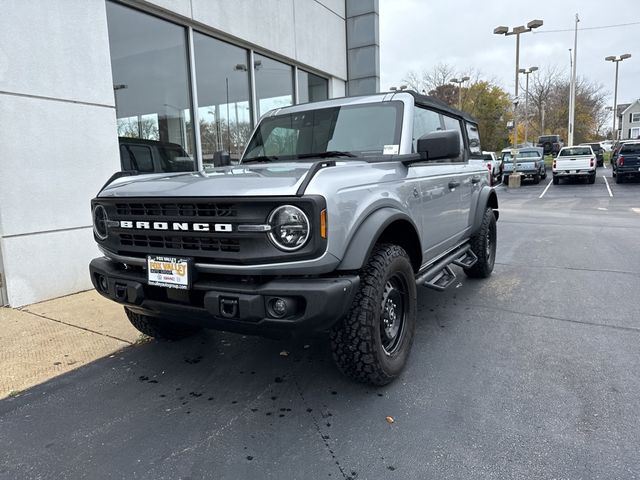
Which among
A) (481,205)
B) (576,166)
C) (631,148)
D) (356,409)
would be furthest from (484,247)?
(631,148)

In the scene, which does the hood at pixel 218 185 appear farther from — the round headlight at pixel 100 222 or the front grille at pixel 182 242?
the front grille at pixel 182 242

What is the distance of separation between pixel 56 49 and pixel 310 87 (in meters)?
6.48

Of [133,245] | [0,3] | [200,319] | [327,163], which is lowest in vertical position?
[200,319]

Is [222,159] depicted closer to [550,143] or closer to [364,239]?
[364,239]

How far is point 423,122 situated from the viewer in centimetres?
396

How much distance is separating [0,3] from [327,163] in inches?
159

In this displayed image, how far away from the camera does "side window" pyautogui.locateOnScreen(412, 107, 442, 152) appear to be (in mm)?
3727

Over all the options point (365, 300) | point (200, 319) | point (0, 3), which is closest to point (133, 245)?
point (200, 319)

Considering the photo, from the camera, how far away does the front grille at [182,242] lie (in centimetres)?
253

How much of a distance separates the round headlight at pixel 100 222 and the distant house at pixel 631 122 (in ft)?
277

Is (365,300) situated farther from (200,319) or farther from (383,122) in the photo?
(383,122)

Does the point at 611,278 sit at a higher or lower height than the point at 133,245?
lower

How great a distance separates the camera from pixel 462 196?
A: 463 centimetres

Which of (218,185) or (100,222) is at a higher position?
(218,185)
